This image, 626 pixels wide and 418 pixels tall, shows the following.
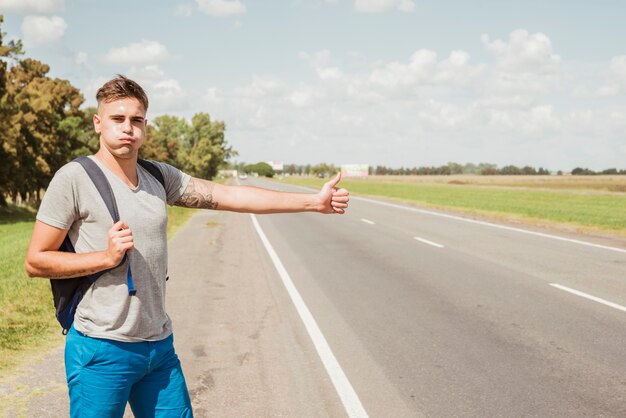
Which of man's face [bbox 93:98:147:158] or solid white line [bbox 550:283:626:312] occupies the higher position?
man's face [bbox 93:98:147:158]

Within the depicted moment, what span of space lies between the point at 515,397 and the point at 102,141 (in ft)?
12.8

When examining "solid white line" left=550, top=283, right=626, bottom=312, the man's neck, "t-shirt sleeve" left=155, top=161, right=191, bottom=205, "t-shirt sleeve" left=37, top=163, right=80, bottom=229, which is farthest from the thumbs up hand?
"solid white line" left=550, top=283, right=626, bottom=312

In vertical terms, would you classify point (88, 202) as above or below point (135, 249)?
above

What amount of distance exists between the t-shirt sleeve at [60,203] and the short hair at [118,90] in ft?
1.23

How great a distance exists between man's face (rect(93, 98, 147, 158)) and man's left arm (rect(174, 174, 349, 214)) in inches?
21.0

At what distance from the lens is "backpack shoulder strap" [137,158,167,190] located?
2.60 m

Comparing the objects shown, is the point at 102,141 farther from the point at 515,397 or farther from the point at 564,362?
the point at 564,362

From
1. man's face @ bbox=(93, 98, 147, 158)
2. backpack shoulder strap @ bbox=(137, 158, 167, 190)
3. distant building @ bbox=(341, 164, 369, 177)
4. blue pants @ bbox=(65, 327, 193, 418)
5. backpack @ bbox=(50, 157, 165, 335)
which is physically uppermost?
man's face @ bbox=(93, 98, 147, 158)

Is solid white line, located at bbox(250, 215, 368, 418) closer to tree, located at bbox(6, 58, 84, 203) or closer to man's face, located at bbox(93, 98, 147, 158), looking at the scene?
man's face, located at bbox(93, 98, 147, 158)

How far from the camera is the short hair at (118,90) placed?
2369mm

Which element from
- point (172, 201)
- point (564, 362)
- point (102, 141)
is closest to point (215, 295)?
point (564, 362)

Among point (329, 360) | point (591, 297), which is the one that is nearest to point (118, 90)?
point (329, 360)

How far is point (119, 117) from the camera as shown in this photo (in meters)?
2.36

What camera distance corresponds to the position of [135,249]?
231 cm
